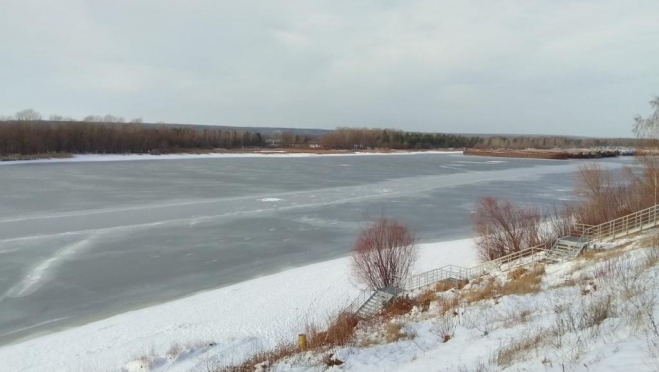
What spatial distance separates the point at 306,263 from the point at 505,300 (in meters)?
8.39

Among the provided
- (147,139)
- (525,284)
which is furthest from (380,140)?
(525,284)

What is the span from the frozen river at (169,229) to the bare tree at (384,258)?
2236 millimetres

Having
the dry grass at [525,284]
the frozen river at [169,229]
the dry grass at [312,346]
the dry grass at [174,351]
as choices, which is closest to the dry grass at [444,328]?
the dry grass at [312,346]

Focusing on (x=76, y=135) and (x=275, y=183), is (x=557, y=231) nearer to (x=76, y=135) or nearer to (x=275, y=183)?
(x=275, y=183)

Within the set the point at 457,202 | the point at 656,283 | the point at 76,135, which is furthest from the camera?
the point at 76,135

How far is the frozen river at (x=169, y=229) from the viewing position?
12.0 m

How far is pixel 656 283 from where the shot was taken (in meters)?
5.58

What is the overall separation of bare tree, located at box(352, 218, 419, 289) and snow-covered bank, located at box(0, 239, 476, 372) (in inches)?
22.5

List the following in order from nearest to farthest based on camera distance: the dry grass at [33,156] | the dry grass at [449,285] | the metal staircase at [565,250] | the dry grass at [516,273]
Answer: the dry grass at [516,273]
the dry grass at [449,285]
the metal staircase at [565,250]
the dry grass at [33,156]

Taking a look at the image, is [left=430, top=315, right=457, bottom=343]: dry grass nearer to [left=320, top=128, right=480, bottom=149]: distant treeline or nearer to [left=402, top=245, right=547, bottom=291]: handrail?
[left=402, top=245, right=547, bottom=291]: handrail

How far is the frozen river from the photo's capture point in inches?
472

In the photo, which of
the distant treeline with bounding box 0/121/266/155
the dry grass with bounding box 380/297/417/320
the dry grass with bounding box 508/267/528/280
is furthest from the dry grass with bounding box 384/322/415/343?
the distant treeline with bounding box 0/121/266/155

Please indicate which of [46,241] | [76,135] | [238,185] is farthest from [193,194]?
[76,135]

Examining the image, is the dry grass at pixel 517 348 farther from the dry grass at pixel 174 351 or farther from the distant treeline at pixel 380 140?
the distant treeline at pixel 380 140
